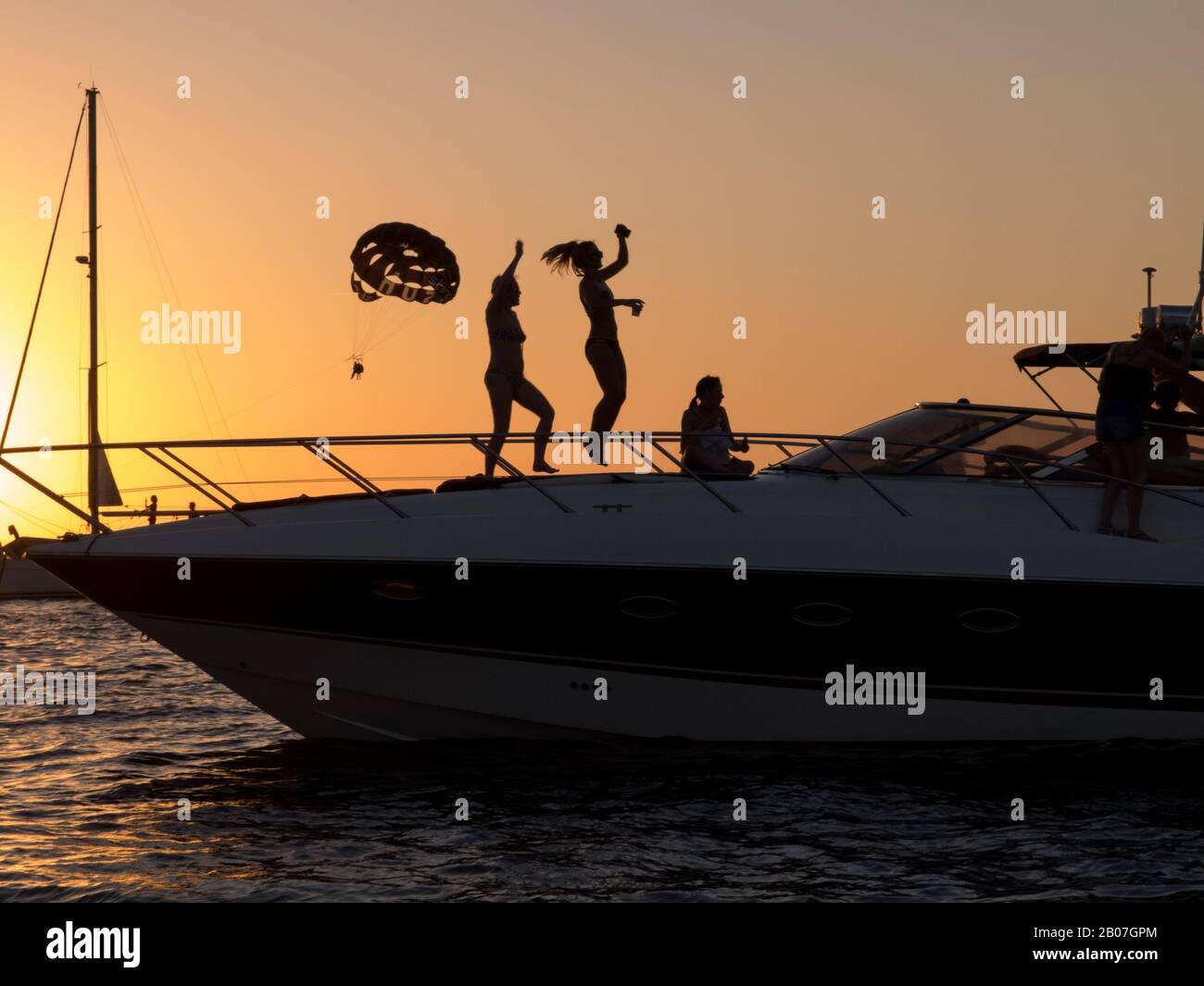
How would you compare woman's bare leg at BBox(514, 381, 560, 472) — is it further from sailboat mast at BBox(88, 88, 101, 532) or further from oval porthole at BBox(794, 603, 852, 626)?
sailboat mast at BBox(88, 88, 101, 532)

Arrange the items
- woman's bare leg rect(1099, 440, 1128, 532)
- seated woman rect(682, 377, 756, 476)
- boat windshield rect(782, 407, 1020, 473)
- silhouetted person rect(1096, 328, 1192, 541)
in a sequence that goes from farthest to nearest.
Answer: seated woman rect(682, 377, 756, 476) → boat windshield rect(782, 407, 1020, 473) → woman's bare leg rect(1099, 440, 1128, 532) → silhouetted person rect(1096, 328, 1192, 541)

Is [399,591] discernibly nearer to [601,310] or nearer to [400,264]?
[601,310]

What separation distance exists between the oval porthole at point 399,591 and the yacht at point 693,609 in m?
0.01

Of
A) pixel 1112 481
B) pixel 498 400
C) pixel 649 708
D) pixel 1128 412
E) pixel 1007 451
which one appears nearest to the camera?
pixel 649 708

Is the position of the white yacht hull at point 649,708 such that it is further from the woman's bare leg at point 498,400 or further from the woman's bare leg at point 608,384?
the woman's bare leg at point 608,384

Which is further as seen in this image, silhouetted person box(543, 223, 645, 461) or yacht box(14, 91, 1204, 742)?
silhouetted person box(543, 223, 645, 461)

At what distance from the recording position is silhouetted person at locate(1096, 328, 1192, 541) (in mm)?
9273

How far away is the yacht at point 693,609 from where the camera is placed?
8.98 metres

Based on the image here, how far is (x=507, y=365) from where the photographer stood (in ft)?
34.3

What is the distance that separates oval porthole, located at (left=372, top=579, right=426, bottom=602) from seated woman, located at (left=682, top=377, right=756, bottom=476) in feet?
7.57

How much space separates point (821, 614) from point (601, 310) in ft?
9.52

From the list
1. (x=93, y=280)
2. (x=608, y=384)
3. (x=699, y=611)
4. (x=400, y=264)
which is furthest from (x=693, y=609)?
(x=93, y=280)

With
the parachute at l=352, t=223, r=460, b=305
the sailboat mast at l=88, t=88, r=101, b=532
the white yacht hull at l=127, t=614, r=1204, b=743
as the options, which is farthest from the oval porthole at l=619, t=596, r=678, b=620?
the sailboat mast at l=88, t=88, r=101, b=532
